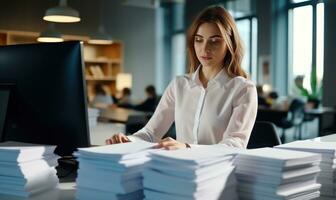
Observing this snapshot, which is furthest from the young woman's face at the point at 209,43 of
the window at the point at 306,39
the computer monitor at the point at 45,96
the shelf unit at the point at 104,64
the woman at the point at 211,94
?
the shelf unit at the point at 104,64

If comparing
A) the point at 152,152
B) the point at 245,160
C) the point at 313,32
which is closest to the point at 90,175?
the point at 152,152

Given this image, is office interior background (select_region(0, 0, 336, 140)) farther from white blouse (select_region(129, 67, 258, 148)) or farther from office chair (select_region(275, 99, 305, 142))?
white blouse (select_region(129, 67, 258, 148))

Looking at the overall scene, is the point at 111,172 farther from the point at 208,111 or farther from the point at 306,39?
the point at 306,39

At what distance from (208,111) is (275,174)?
0.76 m

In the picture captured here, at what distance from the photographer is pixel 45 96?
56.6 inches

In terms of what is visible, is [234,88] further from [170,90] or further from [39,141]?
[39,141]

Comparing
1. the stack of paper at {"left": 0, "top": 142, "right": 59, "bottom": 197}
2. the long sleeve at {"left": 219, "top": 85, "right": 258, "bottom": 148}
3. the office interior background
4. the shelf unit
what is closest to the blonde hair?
the long sleeve at {"left": 219, "top": 85, "right": 258, "bottom": 148}

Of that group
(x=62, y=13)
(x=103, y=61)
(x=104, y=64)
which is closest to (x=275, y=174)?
(x=62, y=13)

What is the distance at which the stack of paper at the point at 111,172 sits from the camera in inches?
40.0

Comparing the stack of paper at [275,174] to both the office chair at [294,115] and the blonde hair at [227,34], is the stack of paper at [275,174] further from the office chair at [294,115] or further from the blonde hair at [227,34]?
the office chair at [294,115]

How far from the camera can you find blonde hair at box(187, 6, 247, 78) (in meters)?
1.69

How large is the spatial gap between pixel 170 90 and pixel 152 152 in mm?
920

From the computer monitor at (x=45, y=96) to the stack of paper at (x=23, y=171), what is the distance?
0.52 ft

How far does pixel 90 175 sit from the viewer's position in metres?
1.08
